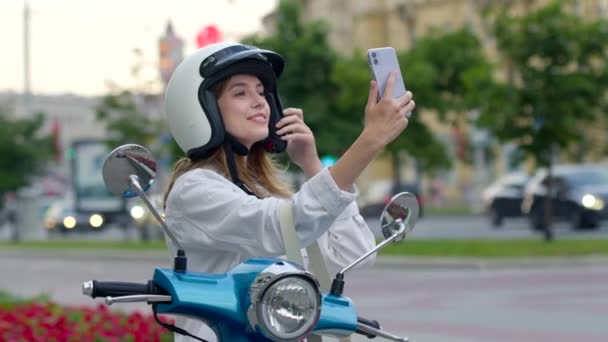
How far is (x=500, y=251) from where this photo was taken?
23.8 meters

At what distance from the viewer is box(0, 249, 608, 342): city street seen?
12.8m

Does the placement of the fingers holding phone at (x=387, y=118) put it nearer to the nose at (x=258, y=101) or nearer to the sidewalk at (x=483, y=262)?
the nose at (x=258, y=101)

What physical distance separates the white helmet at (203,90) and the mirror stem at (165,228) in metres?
0.32

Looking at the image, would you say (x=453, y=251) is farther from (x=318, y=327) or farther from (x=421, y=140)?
(x=318, y=327)

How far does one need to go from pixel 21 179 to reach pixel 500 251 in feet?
91.2

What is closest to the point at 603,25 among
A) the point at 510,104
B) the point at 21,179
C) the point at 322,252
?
the point at 510,104

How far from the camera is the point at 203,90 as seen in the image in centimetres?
376

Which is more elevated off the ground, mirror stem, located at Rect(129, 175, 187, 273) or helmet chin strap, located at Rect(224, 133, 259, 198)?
helmet chin strap, located at Rect(224, 133, 259, 198)

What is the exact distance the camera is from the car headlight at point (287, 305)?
10.2 feet

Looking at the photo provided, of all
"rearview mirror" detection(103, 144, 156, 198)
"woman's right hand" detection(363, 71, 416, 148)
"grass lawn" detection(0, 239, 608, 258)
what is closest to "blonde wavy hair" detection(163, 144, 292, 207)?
"rearview mirror" detection(103, 144, 156, 198)

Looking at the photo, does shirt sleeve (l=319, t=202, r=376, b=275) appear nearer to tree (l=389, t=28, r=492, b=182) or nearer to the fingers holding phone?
the fingers holding phone

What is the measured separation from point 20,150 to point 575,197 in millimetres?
22434

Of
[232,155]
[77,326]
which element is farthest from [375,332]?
[77,326]

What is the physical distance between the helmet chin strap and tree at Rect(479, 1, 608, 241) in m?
22.2
